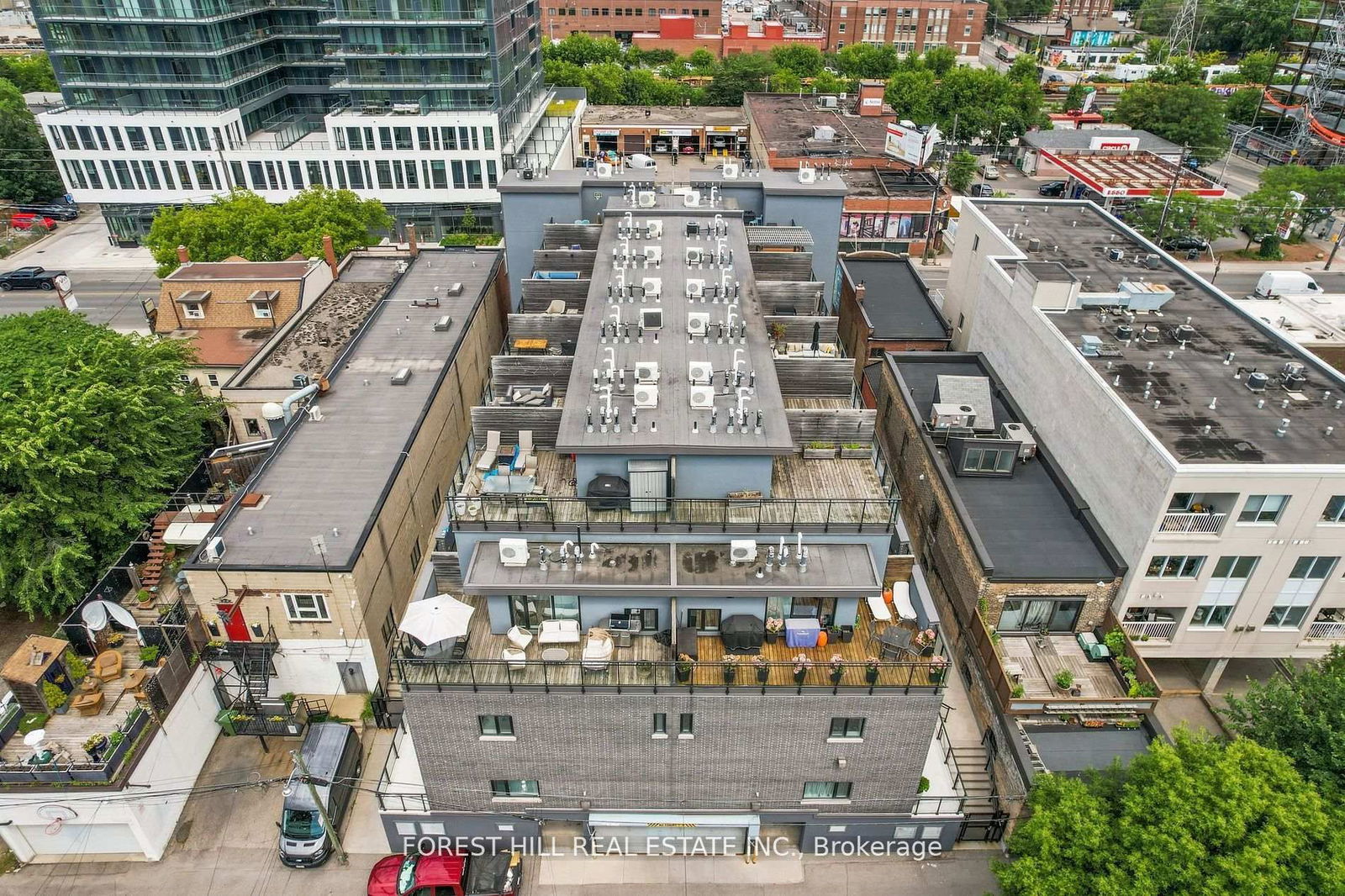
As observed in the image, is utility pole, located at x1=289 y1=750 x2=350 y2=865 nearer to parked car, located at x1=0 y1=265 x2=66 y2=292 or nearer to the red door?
the red door

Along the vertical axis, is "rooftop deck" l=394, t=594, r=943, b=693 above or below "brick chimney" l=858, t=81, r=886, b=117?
below

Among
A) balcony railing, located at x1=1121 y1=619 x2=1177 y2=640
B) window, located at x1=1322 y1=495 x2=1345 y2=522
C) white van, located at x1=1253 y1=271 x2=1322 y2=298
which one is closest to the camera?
window, located at x1=1322 y1=495 x2=1345 y2=522

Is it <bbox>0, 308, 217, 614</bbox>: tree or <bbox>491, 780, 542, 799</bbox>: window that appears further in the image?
<bbox>0, 308, 217, 614</bbox>: tree

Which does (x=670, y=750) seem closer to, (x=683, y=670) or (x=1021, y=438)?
(x=683, y=670)

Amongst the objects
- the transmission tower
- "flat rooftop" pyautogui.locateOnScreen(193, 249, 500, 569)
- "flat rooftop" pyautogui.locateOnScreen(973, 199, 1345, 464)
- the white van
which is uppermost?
the transmission tower

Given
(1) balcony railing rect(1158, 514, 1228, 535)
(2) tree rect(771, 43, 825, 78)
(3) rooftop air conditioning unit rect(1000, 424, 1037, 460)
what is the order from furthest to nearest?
1. (2) tree rect(771, 43, 825, 78)
2. (3) rooftop air conditioning unit rect(1000, 424, 1037, 460)
3. (1) balcony railing rect(1158, 514, 1228, 535)

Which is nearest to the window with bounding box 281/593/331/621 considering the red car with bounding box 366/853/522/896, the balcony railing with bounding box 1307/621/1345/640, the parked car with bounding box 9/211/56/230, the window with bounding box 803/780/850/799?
the red car with bounding box 366/853/522/896

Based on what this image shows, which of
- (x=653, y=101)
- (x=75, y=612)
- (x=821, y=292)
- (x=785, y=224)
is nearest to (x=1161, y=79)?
(x=653, y=101)
